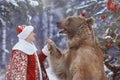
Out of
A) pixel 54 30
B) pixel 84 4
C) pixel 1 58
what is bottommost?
pixel 1 58

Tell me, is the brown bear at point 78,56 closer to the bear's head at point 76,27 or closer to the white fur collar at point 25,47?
the bear's head at point 76,27

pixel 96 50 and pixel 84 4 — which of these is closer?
pixel 96 50

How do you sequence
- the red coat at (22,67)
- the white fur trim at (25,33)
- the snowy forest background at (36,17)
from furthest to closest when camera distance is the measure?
the snowy forest background at (36,17), the white fur trim at (25,33), the red coat at (22,67)

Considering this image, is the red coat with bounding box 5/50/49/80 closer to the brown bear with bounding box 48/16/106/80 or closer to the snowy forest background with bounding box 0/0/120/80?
the brown bear with bounding box 48/16/106/80

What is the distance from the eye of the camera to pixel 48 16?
16.9 ft

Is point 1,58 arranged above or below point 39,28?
below

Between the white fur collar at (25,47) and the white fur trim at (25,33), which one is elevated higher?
the white fur trim at (25,33)

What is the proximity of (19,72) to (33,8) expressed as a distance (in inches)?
75.1

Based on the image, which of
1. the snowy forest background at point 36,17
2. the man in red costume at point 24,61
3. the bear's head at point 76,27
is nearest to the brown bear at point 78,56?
the bear's head at point 76,27

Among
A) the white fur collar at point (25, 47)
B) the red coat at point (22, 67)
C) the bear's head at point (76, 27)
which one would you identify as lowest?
the red coat at point (22, 67)

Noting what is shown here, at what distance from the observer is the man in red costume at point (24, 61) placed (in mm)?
3500

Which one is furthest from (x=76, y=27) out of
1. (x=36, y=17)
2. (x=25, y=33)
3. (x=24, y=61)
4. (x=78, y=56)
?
(x=36, y=17)

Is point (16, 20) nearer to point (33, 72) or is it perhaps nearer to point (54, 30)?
point (54, 30)

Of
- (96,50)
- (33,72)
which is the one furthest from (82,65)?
(33,72)
